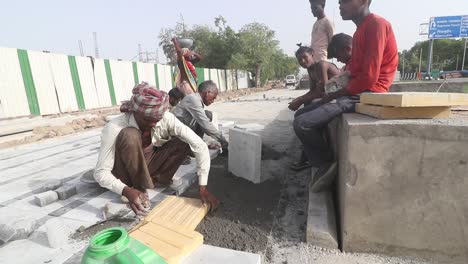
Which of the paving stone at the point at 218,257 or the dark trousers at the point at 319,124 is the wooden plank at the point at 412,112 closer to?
the dark trousers at the point at 319,124

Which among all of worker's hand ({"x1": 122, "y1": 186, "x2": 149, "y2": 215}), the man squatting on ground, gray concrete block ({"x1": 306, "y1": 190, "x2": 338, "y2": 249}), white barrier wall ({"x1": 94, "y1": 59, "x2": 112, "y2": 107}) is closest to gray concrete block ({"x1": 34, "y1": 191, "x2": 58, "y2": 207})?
worker's hand ({"x1": 122, "y1": 186, "x2": 149, "y2": 215})

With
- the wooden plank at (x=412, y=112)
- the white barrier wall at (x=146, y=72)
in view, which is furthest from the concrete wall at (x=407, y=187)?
the white barrier wall at (x=146, y=72)

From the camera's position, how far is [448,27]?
26.1m

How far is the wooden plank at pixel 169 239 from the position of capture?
166cm

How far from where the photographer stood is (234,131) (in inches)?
131

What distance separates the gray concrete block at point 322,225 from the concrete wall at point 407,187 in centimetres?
12

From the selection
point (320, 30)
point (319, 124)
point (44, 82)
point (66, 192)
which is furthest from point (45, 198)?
point (44, 82)

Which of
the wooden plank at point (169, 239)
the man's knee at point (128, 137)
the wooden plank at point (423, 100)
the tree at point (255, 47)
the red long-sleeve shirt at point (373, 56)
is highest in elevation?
the tree at point (255, 47)

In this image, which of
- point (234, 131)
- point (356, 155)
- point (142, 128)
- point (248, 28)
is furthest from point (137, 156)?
point (248, 28)

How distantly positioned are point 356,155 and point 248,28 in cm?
3039

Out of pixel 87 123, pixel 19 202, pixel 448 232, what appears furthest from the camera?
pixel 87 123

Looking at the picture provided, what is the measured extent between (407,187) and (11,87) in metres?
9.69

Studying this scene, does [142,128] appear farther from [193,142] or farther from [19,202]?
[19,202]

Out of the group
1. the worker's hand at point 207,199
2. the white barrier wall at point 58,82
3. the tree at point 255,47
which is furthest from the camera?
the tree at point 255,47
